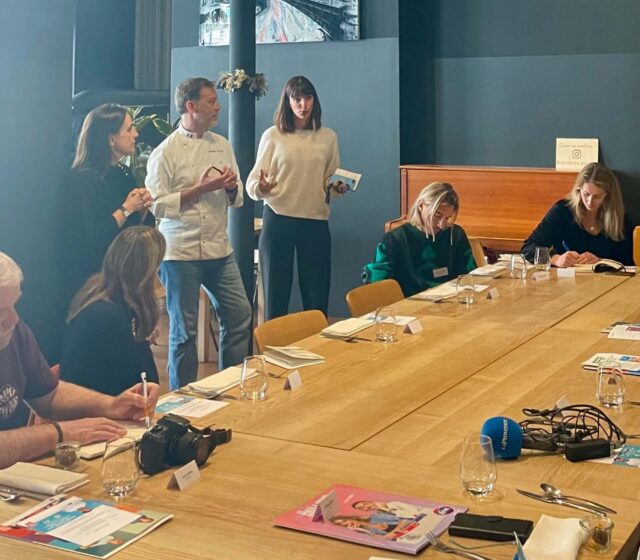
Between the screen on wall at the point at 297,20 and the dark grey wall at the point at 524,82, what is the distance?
46cm

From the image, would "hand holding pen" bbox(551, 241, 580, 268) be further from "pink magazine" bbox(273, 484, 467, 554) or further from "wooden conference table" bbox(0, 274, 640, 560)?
"pink magazine" bbox(273, 484, 467, 554)

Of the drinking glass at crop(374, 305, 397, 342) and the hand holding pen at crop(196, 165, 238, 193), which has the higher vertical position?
the hand holding pen at crop(196, 165, 238, 193)

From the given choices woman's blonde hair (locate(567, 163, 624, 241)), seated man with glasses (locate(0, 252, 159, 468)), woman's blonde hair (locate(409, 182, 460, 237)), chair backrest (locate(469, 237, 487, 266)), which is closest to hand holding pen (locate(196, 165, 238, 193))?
woman's blonde hair (locate(409, 182, 460, 237))

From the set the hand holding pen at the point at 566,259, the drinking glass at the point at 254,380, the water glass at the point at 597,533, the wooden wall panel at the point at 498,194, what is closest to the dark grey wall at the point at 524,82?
the wooden wall panel at the point at 498,194

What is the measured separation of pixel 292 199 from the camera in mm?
6637

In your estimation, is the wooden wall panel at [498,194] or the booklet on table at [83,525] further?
the wooden wall panel at [498,194]

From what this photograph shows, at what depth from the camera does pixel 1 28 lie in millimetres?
3471

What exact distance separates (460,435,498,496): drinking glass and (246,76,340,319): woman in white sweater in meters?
4.29

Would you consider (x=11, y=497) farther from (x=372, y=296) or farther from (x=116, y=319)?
(x=372, y=296)

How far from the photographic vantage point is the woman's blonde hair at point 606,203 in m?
6.31

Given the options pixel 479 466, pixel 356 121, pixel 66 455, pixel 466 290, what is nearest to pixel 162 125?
pixel 356 121

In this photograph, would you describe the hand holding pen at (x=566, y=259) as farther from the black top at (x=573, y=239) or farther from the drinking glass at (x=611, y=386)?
the drinking glass at (x=611, y=386)

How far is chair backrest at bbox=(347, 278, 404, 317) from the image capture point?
15.9ft

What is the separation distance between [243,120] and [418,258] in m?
1.43
